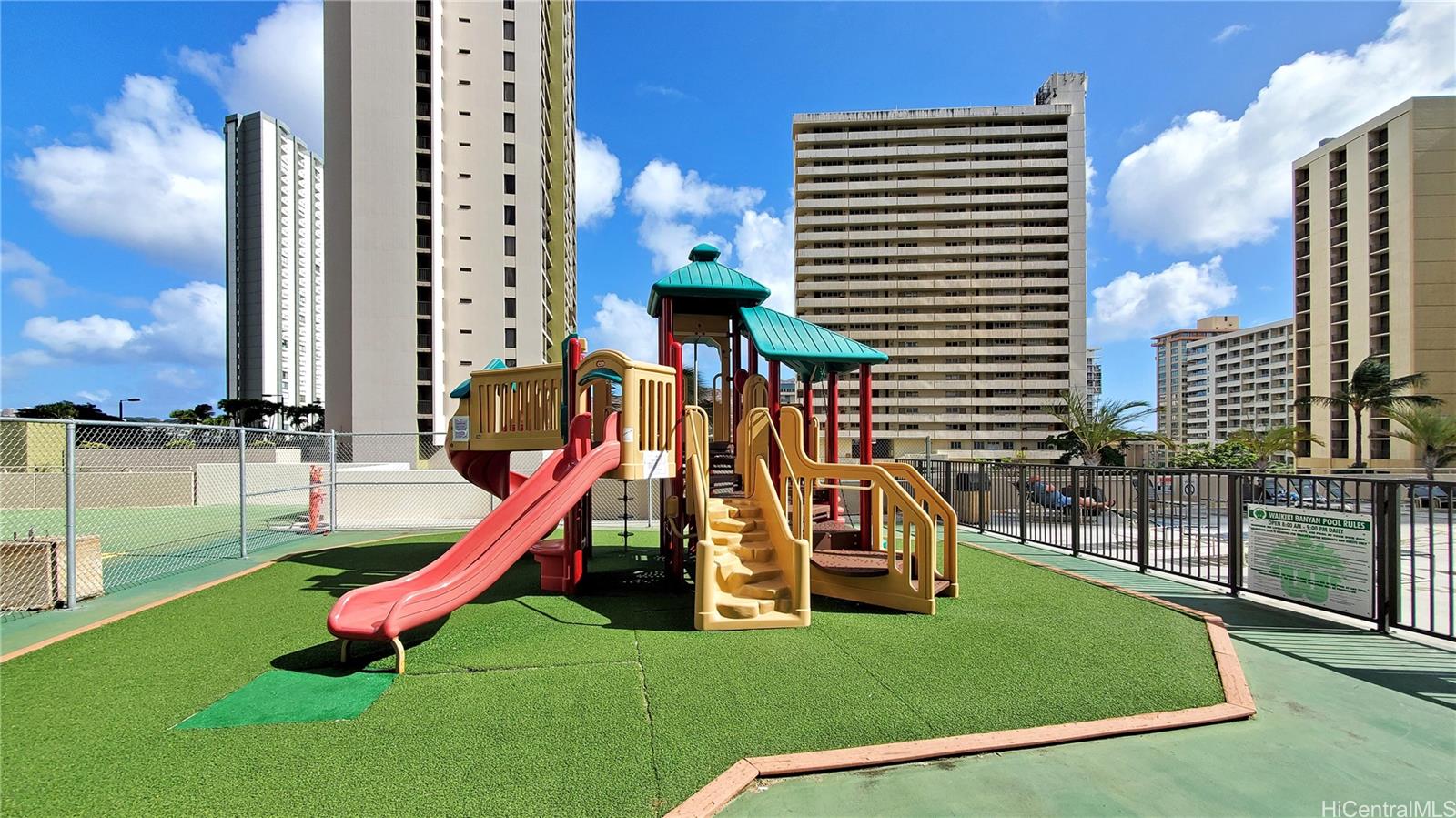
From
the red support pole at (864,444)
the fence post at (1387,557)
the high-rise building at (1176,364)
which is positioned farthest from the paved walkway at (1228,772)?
the high-rise building at (1176,364)

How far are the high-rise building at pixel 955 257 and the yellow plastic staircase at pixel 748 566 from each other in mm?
58880

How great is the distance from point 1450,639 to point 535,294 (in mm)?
38845

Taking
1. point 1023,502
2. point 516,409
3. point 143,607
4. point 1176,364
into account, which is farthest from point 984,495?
point 1176,364

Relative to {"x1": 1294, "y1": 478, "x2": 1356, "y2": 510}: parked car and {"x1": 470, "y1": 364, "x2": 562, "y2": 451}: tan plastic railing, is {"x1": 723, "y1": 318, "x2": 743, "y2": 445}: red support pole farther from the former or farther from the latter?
{"x1": 1294, "y1": 478, "x2": 1356, "y2": 510}: parked car

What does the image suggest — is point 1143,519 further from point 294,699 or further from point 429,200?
point 429,200

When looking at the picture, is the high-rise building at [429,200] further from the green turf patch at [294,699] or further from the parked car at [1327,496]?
the parked car at [1327,496]

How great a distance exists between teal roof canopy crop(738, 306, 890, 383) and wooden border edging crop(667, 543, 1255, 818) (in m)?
5.16

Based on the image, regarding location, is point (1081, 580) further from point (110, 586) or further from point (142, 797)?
point (110, 586)

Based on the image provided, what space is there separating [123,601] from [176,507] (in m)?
16.9

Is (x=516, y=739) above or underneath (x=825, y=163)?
underneath

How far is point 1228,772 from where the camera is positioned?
11.5ft

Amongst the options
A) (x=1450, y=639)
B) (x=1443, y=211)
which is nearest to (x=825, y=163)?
(x=1443, y=211)

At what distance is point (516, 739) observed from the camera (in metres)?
3.81

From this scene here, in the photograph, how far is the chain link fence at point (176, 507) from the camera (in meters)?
6.97
